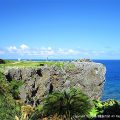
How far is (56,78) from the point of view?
4528 centimetres

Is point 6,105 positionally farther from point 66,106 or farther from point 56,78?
point 56,78

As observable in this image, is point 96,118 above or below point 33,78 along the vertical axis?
below

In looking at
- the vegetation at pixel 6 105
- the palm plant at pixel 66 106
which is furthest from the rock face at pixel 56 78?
the palm plant at pixel 66 106

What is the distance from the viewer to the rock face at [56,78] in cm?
4025

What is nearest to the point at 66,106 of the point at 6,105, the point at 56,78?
the point at 6,105

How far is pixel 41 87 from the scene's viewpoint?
141 feet

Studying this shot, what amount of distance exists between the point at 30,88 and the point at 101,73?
12.8m

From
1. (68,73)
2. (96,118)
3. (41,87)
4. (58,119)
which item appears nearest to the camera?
(58,119)

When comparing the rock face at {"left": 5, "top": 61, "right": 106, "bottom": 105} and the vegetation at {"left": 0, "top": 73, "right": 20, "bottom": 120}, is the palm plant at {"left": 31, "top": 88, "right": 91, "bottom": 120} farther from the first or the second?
the rock face at {"left": 5, "top": 61, "right": 106, "bottom": 105}

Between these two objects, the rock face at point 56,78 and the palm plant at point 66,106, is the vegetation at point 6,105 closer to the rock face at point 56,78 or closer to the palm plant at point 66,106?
the rock face at point 56,78

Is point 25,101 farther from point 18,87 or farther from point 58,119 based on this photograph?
point 58,119

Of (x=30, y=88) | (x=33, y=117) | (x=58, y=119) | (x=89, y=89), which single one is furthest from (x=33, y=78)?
(x=58, y=119)

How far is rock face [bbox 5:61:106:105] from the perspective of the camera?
132ft

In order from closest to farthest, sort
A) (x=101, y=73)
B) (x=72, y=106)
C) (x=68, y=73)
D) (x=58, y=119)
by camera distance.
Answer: (x=58, y=119)
(x=72, y=106)
(x=68, y=73)
(x=101, y=73)
